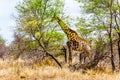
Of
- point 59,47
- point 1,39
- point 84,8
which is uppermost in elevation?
point 84,8

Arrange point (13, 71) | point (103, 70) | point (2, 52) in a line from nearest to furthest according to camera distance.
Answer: point (13, 71) < point (103, 70) < point (2, 52)

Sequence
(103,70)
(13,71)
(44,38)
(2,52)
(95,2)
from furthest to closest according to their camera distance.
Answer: (2,52) → (44,38) → (95,2) → (103,70) → (13,71)

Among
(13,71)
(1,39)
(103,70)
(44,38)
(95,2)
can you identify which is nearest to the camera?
(13,71)

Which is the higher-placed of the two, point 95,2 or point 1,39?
point 95,2

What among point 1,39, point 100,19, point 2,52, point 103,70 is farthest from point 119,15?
point 1,39

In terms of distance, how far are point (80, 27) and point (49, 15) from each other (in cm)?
209

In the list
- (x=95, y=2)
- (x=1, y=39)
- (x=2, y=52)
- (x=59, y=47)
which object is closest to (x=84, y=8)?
(x=95, y=2)

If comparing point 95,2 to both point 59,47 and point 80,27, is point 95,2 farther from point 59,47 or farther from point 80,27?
point 59,47

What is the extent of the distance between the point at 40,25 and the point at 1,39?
21.0 m

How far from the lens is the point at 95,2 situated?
848 inches

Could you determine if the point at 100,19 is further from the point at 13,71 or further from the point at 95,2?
the point at 13,71

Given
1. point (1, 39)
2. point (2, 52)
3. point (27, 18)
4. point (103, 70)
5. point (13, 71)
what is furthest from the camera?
point (1, 39)

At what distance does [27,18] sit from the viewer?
23.0 meters

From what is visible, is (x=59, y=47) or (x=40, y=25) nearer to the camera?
(x=40, y=25)
